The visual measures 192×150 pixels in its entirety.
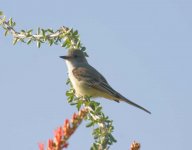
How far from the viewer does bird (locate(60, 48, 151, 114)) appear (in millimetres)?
9148

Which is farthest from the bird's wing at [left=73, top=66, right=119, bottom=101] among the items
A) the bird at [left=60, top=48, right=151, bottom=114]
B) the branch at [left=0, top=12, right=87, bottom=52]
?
the branch at [left=0, top=12, right=87, bottom=52]

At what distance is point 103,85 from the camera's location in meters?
9.51

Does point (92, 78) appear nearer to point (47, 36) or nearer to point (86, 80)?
point (86, 80)

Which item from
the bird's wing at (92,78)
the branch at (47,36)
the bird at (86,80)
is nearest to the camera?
the branch at (47,36)

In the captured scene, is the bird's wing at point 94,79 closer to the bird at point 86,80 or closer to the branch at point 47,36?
the bird at point 86,80

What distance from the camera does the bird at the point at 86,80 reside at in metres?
9.15

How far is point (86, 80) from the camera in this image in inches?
387

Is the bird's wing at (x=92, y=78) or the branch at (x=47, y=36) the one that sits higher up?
the bird's wing at (x=92, y=78)

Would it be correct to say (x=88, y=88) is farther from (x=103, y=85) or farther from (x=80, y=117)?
(x=80, y=117)

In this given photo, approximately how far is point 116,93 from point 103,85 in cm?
57

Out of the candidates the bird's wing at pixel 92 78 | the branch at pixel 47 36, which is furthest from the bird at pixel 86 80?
the branch at pixel 47 36

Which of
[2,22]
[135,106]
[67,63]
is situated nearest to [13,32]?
[2,22]

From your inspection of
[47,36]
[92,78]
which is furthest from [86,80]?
[47,36]

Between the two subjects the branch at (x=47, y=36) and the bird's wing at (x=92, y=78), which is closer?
the branch at (x=47, y=36)
